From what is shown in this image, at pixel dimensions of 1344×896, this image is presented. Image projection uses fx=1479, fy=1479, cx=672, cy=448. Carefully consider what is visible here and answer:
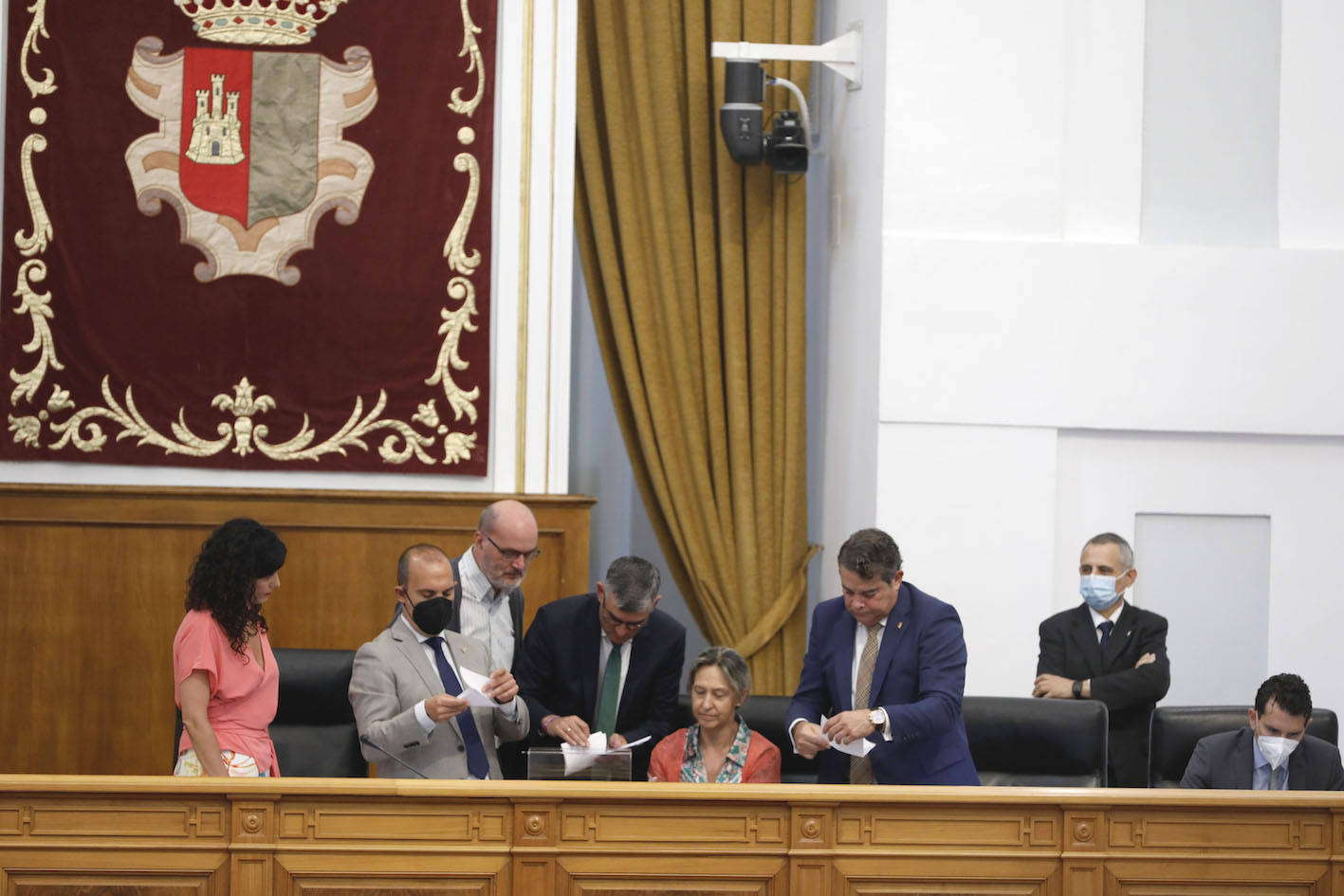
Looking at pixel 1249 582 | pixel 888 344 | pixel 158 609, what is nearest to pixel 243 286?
pixel 158 609

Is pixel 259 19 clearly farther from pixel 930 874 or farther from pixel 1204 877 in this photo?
pixel 1204 877

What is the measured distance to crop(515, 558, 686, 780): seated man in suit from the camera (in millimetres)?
3996

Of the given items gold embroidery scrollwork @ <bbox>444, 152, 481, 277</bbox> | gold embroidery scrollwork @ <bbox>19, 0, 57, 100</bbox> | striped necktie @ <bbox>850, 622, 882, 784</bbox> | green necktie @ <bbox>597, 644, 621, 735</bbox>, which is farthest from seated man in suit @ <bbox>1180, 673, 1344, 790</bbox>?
gold embroidery scrollwork @ <bbox>19, 0, 57, 100</bbox>

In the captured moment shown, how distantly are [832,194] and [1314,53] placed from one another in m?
1.94

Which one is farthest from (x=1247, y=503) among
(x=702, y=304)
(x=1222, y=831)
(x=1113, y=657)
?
(x=1222, y=831)

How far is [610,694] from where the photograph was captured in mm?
4023

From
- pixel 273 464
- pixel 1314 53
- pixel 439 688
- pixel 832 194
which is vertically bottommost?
pixel 439 688

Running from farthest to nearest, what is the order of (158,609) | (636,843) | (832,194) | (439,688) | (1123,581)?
1. (832,194)
2. (158,609)
3. (1123,581)
4. (439,688)
5. (636,843)

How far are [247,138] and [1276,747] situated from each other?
4.12 m

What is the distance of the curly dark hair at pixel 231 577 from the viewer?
3475mm

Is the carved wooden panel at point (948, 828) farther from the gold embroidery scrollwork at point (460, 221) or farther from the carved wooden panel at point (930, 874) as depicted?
the gold embroidery scrollwork at point (460, 221)

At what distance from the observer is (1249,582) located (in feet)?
18.4

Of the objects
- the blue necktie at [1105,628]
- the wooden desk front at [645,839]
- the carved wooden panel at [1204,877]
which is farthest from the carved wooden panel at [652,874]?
the blue necktie at [1105,628]

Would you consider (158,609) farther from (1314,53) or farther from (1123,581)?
(1314,53)
